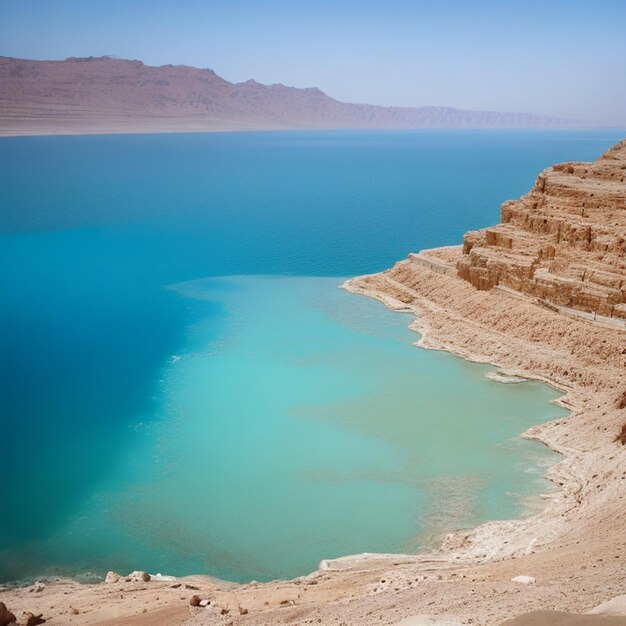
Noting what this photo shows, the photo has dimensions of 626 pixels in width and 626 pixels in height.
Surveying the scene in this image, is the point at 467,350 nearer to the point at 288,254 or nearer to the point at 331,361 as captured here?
the point at 331,361

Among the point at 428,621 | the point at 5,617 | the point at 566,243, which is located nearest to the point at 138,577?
the point at 5,617

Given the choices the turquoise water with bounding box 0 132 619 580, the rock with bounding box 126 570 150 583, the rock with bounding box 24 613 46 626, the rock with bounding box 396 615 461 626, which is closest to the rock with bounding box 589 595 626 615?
the rock with bounding box 396 615 461 626

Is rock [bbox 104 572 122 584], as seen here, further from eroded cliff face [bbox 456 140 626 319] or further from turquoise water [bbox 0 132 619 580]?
eroded cliff face [bbox 456 140 626 319]

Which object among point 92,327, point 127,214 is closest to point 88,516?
point 92,327

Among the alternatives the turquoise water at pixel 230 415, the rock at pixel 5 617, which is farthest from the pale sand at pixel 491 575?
the turquoise water at pixel 230 415

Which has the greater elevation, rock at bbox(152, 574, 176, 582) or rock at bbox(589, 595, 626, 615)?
rock at bbox(589, 595, 626, 615)

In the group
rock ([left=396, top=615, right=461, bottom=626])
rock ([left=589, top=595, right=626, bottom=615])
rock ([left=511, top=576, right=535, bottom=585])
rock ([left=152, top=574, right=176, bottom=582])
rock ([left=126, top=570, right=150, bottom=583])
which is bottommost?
rock ([left=152, top=574, right=176, bottom=582])

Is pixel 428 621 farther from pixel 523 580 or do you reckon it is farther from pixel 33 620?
pixel 33 620
